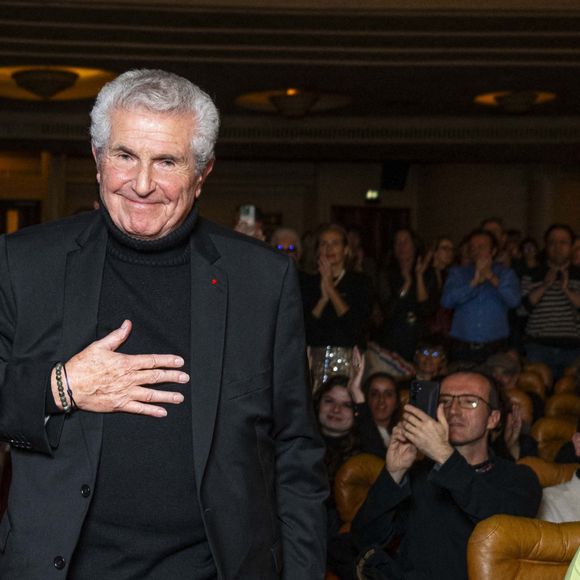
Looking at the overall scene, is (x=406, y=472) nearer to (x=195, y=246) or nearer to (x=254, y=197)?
(x=195, y=246)

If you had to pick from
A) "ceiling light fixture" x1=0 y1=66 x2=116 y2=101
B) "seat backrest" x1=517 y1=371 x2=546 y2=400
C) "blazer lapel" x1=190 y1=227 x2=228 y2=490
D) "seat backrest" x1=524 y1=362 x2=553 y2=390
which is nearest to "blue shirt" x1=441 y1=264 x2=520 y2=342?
"seat backrest" x1=524 y1=362 x2=553 y2=390

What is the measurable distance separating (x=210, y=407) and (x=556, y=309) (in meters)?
5.88

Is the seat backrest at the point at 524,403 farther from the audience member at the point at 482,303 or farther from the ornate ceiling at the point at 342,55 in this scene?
the ornate ceiling at the point at 342,55

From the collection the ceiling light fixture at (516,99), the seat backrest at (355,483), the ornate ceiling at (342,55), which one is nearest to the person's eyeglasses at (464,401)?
the seat backrest at (355,483)

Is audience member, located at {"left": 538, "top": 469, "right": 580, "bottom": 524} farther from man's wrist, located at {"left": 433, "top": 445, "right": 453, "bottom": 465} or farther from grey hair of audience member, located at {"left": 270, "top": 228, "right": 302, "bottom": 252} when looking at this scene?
grey hair of audience member, located at {"left": 270, "top": 228, "right": 302, "bottom": 252}

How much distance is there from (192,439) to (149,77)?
0.54 meters

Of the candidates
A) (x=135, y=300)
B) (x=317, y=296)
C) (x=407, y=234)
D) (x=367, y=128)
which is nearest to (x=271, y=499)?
(x=135, y=300)

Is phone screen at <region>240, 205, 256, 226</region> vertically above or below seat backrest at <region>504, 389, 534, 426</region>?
above

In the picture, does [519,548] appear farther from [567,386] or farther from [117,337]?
[567,386]

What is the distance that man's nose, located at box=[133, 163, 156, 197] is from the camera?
1451 millimetres

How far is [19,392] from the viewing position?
1461 millimetres

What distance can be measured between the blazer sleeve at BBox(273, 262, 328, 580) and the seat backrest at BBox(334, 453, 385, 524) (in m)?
1.80

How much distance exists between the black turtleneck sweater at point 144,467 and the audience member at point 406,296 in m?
5.38

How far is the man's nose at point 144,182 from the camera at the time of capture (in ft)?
4.76
